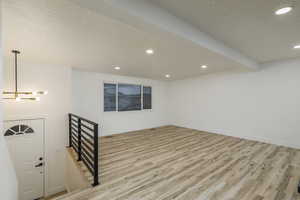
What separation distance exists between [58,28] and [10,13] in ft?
1.56

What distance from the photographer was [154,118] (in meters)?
6.69

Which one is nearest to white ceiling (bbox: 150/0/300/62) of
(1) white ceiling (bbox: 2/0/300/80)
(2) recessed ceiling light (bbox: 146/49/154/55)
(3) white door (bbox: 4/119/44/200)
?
(1) white ceiling (bbox: 2/0/300/80)

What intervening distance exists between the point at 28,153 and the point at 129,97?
3.63 m

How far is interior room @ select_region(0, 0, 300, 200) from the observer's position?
5.57 ft

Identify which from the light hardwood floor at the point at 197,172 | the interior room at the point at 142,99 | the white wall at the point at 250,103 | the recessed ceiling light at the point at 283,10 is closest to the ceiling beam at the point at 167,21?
the interior room at the point at 142,99

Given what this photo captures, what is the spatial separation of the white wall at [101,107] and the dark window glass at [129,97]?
213mm

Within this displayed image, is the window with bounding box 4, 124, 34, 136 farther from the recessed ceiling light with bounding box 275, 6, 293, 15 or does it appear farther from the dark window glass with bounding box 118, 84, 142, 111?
the recessed ceiling light with bounding box 275, 6, 293, 15

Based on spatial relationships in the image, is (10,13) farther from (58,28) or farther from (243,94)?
(243,94)

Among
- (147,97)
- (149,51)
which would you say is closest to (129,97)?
(147,97)

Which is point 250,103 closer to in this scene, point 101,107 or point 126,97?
point 126,97

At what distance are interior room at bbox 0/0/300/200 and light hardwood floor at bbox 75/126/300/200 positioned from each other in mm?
23

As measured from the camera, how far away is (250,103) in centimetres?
445

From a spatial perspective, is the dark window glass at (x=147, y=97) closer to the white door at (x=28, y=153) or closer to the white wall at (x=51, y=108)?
the white wall at (x=51, y=108)

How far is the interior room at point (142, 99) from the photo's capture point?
1698 millimetres
